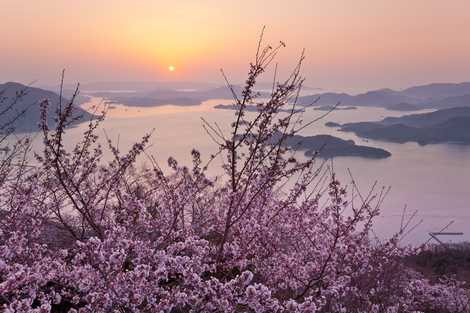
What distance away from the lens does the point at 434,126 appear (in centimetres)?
11162

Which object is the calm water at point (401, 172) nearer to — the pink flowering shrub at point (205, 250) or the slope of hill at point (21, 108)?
the slope of hill at point (21, 108)

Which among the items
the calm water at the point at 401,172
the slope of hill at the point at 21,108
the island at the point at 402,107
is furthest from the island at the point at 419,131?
the slope of hill at the point at 21,108

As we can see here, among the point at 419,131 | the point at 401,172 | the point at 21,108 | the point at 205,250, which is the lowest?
the point at 401,172

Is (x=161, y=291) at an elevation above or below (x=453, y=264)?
above

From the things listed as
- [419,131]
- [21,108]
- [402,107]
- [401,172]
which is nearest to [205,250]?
[21,108]

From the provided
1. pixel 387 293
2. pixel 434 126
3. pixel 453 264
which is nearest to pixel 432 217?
pixel 453 264

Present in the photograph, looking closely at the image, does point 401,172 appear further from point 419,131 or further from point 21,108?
point 21,108

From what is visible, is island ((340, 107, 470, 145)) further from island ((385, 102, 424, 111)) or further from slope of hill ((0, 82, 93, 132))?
slope of hill ((0, 82, 93, 132))

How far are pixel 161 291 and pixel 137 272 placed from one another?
1.10 feet

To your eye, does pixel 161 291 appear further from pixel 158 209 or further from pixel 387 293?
pixel 387 293

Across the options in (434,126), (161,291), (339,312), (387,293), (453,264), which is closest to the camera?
(161,291)

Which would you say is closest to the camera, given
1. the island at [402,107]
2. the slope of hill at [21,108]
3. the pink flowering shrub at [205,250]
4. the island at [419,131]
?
the pink flowering shrub at [205,250]

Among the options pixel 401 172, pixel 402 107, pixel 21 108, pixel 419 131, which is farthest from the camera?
pixel 402 107

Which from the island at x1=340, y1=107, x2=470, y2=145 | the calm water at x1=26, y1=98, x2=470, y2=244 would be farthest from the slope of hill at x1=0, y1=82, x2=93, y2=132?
the island at x1=340, y1=107, x2=470, y2=145
